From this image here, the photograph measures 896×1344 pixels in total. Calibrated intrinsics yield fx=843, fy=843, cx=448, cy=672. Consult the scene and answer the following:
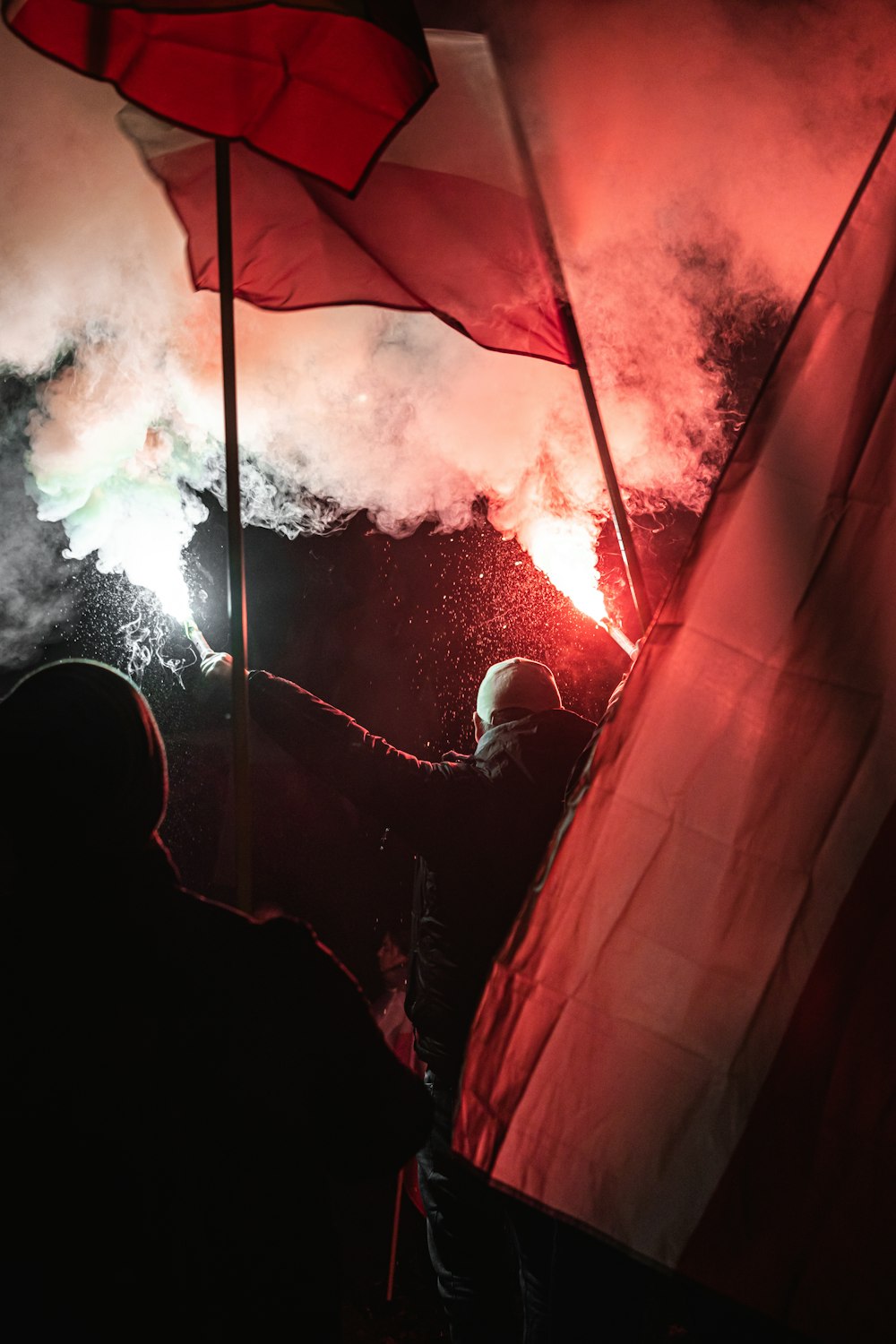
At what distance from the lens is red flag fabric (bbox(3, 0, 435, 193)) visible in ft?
7.48

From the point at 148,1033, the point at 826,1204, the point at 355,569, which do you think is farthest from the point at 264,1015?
the point at 355,569

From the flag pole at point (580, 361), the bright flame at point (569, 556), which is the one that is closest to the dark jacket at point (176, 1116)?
the flag pole at point (580, 361)

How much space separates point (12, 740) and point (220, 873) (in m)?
6.15

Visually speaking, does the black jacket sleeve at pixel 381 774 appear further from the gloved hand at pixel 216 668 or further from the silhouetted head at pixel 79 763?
the silhouetted head at pixel 79 763

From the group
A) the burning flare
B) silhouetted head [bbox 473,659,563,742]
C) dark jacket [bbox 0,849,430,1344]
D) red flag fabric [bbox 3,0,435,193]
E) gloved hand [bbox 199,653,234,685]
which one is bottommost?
dark jacket [bbox 0,849,430,1344]

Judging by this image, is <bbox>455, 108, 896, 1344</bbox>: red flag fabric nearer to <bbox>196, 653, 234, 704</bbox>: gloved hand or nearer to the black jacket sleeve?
the black jacket sleeve

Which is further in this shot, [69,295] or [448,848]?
[69,295]

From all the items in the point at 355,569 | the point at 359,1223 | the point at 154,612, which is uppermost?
A: the point at 355,569

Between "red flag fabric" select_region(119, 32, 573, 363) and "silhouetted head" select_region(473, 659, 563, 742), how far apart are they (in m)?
1.20

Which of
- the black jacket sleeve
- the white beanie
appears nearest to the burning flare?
the white beanie

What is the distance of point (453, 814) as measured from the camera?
252 cm

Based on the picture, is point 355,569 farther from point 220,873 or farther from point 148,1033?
point 148,1033

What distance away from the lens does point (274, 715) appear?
260 centimetres

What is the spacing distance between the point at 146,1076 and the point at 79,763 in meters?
0.46
